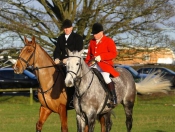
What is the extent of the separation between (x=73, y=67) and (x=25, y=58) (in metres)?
2.14

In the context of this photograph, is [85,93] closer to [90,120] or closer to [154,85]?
[90,120]

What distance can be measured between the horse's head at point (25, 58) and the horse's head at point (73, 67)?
1.90 m

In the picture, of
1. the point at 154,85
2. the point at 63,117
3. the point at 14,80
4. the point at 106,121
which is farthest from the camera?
the point at 14,80

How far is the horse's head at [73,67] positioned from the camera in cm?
969

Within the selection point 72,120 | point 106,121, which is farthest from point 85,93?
point 72,120

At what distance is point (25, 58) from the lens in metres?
11.7

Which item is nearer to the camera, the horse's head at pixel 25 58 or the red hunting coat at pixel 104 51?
the red hunting coat at pixel 104 51

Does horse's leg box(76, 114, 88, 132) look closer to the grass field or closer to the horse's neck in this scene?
the horse's neck

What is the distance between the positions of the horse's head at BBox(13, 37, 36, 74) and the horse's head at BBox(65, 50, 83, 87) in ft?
6.25

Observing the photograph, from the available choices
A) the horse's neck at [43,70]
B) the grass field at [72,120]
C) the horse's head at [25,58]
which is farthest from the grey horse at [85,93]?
the grass field at [72,120]

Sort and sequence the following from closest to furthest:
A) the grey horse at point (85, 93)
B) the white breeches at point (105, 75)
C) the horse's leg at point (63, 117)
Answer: the grey horse at point (85, 93) → the white breeches at point (105, 75) → the horse's leg at point (63, 117)

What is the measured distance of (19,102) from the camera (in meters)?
28.9

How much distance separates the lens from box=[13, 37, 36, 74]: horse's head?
11.6 meters

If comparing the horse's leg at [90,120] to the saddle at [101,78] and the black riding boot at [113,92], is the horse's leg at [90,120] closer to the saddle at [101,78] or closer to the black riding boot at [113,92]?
the saddle at [101,78]
